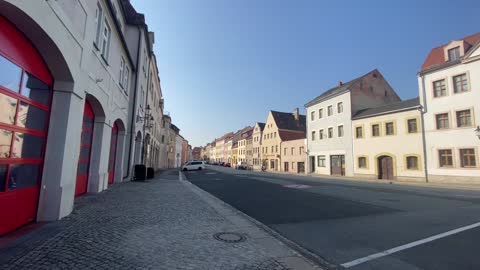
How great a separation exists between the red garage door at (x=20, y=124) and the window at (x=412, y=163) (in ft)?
101

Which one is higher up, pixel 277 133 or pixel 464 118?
pixel 277 133

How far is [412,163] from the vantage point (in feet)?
88.8

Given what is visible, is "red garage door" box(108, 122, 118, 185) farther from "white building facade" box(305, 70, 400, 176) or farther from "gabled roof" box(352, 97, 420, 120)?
"white building facade" box(305, 70, 400, 176)

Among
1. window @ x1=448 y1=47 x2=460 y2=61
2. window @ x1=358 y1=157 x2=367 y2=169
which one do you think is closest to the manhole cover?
window @ x1=448 y1=47 x2=460 y2=61

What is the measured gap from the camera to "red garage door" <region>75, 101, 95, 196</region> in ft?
31.8

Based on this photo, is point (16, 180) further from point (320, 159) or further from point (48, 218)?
point (320, 159)

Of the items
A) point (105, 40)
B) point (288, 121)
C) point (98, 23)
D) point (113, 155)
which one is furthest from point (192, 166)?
point (98, 23)

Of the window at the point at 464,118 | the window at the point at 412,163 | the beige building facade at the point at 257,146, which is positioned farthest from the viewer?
the beige building facade at the point at 257,146

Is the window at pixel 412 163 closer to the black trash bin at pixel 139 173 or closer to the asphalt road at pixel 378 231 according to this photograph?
the asphalt road at pixel 378 231

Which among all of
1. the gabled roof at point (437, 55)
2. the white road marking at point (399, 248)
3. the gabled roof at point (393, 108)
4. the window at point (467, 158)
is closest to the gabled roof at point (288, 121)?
the gabled roof at point (393, 108)

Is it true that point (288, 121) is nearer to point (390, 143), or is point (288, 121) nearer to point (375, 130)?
point (375, 130)

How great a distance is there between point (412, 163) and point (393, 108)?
255 inches

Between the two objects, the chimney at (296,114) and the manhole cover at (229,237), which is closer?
the manhole cover at (229,237)

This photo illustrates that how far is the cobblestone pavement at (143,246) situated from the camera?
3984mm
